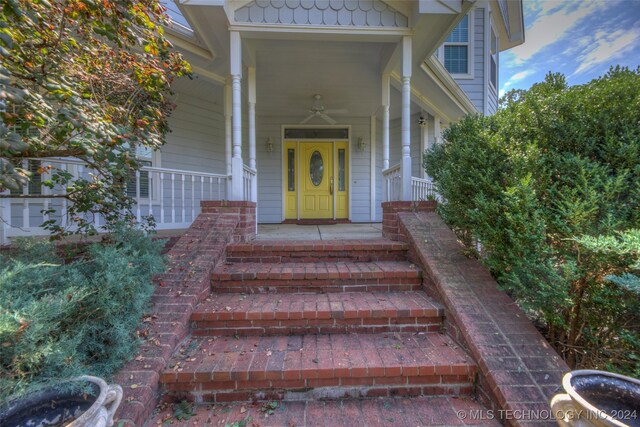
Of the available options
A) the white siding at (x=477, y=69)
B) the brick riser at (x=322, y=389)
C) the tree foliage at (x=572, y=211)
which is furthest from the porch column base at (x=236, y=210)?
the white siding at (x=477, y=69)

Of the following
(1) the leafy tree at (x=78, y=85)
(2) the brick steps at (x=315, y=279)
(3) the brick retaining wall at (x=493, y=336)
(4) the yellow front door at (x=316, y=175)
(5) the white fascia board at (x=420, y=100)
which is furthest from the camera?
(4) the yellow front door at (x=316, y=175)

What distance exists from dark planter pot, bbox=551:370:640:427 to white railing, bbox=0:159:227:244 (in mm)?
2968

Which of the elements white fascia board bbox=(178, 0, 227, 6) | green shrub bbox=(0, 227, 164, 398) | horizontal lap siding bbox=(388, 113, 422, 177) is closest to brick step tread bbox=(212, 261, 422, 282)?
green shrub bbox=(0, 227, 164, 398)

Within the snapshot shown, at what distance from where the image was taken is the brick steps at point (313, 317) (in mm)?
2061

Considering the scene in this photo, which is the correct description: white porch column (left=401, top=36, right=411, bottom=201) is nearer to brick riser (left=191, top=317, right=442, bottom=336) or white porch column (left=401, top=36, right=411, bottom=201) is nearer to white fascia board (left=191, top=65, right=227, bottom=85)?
brick riser (left=191, top=317, right=442, bottom=336)

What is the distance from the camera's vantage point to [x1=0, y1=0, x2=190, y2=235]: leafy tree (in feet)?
4.53

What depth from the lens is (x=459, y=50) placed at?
682 cm

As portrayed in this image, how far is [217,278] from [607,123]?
3.15m

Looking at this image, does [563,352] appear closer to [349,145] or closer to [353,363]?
[353,363]

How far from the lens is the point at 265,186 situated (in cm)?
676

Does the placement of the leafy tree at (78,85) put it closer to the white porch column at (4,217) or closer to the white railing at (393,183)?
the white porch column at (4,217)

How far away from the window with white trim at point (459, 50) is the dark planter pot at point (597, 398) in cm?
708

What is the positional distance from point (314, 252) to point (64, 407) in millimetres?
2050

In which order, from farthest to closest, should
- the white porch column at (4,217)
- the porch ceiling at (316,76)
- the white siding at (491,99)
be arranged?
the white siding at (491,99)
the porch ceiling at (316,76)
the white porch column at (4,217)
